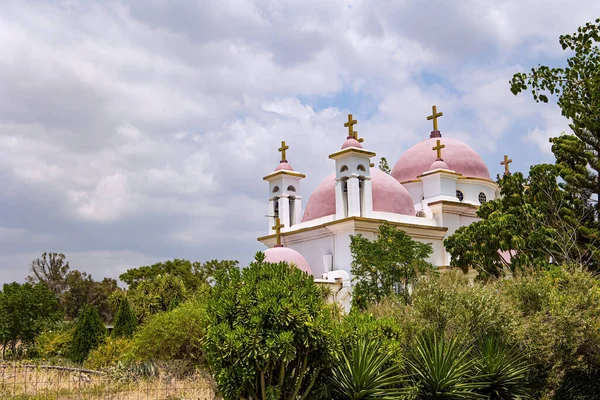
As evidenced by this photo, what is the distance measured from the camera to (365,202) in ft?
92.2

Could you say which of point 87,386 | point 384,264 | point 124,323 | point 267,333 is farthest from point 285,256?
point 267,333

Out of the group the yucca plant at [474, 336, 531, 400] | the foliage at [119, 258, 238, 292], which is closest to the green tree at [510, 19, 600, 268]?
the yucca plant at [474, 336, 531, 400]

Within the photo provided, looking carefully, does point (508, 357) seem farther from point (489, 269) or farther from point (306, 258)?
point (306, 258)

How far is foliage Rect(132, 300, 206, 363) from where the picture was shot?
1816 centimetres

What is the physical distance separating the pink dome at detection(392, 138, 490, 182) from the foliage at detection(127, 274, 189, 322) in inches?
482

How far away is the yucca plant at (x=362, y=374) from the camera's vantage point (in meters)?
11.4

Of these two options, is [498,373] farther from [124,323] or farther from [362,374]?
[124,323]

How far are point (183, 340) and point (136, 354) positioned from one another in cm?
146

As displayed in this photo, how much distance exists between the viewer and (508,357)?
540 inches

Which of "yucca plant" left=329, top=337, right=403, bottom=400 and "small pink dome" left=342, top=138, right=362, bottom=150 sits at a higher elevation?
"small pink dome" left=342, top=138, right=362, bottom=150

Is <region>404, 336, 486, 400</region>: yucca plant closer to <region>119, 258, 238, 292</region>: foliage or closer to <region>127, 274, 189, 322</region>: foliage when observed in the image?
<region>127, 274, 189, 322</region>: foliage

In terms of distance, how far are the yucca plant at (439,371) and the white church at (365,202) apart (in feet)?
43.0

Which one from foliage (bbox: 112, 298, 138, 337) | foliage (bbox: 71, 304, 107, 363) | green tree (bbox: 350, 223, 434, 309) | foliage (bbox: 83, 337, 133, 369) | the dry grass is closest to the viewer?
the dry grass

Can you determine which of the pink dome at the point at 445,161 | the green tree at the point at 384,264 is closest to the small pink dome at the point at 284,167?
the pink dome at the point at 445,161
